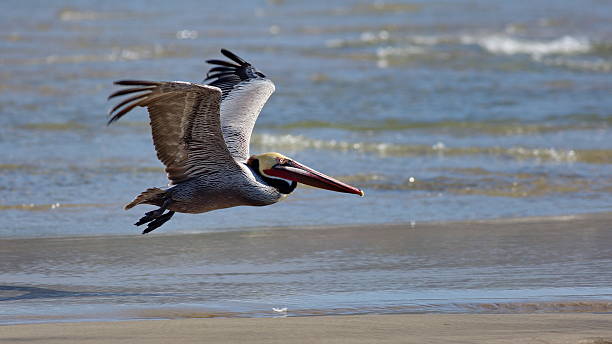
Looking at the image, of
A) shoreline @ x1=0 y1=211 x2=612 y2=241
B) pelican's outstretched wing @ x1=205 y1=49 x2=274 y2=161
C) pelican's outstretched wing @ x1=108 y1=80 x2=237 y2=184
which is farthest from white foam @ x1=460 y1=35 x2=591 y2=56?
pelican's outstretched wing @ x1=108 y1=80 x2=237 y2=184

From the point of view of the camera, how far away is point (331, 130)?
13266mm

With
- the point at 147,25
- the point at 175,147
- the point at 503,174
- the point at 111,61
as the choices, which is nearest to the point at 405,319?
the point at 175,147

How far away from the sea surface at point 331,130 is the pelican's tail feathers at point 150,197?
37 cm

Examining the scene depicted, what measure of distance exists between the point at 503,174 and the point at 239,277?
4496mm

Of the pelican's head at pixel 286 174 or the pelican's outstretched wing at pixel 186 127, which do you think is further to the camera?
the pelican's head at pixel 286 174

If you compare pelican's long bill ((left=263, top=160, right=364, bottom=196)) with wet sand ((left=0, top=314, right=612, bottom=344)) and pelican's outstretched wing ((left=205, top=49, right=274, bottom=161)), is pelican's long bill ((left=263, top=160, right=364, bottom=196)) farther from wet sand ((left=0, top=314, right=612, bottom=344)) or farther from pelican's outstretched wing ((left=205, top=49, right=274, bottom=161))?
wet sand ((left=0, top=314, right=612, bottom=344))

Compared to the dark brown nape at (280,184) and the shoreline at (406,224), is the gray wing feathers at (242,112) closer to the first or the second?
the dark brown nape at (280,184)

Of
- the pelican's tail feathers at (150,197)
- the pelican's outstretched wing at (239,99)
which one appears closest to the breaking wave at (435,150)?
the pelican's outstretched wing at (239,99)

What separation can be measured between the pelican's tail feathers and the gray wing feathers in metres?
0.76

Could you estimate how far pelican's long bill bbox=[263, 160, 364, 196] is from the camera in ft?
24.4

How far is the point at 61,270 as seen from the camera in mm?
6852

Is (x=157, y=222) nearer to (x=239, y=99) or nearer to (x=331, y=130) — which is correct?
(x=239, y=99)

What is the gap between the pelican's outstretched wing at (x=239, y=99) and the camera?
8047mm

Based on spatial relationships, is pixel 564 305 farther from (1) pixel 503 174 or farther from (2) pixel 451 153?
(2) pixel 451 153
